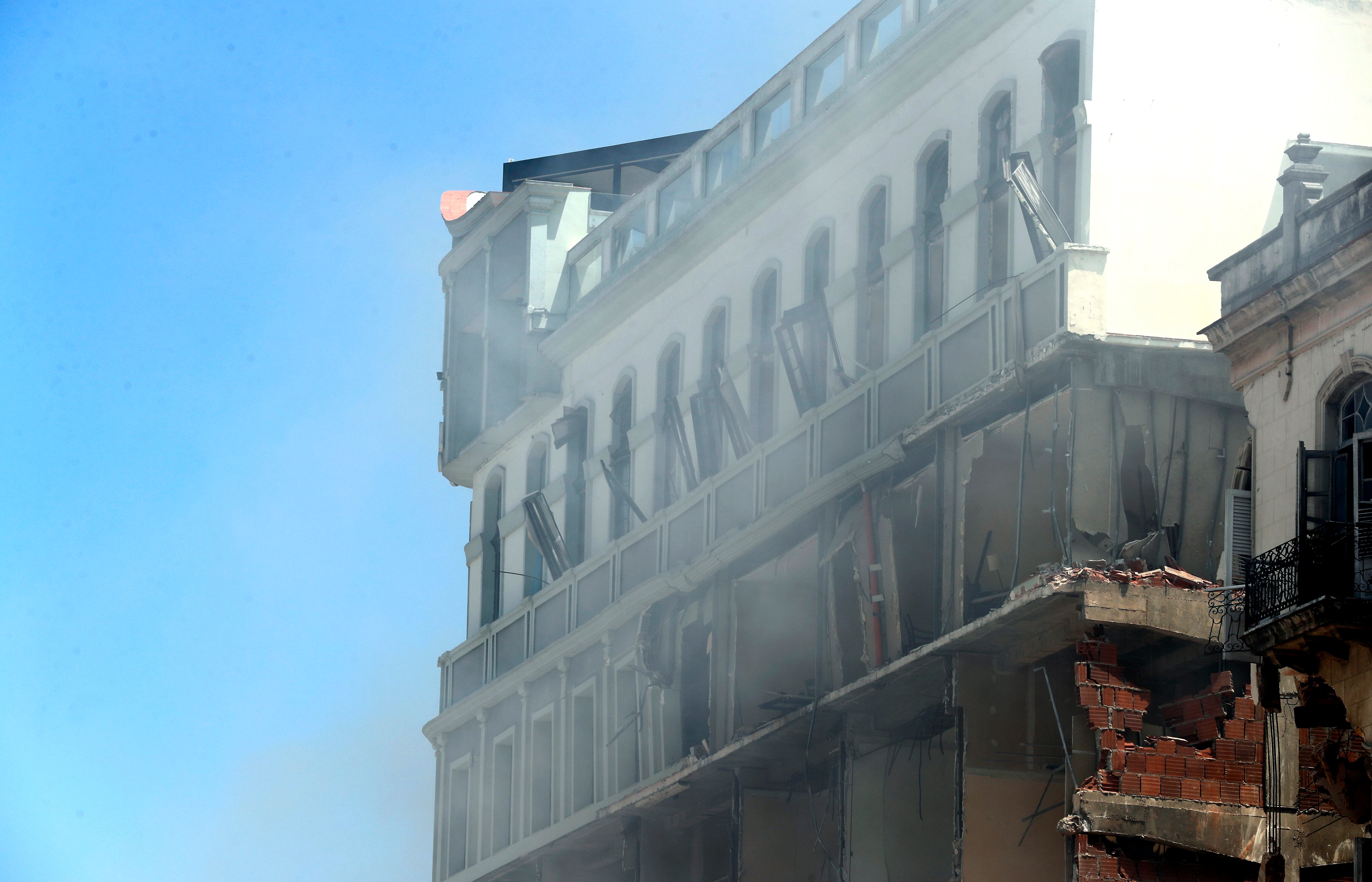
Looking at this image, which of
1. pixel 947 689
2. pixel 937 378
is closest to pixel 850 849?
pixel 947 689

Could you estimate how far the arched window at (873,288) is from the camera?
33.3m

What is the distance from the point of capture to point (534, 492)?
44344 mm

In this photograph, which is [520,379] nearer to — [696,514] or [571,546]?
[571,546]

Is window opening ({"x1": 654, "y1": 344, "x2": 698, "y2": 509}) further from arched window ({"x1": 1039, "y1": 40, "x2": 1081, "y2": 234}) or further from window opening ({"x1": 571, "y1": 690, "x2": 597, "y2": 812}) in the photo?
arched window ({"x1": 1039, "y1": 40, "x2": 1081, "y2": 234})

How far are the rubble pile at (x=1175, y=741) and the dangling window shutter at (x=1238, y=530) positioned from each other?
1.03m

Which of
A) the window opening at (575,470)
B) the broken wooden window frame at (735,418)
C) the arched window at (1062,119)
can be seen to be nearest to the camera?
the arched window at (1062,119)

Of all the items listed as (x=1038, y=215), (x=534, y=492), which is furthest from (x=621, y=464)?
(x=1038, y=215)

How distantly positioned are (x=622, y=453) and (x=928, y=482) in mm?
10971

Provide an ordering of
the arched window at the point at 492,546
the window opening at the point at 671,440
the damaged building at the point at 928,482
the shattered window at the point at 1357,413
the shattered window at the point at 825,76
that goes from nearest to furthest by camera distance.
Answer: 1. the shattered window at the point at 1357,413
2. the damaged building at the point at 928,482
3. the shattered window at the point at 825,76
4. the window opening at the point at 671,440
5. the arched window at the point at 492,546

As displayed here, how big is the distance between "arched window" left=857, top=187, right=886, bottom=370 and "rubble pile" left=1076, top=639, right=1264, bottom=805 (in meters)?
7.47

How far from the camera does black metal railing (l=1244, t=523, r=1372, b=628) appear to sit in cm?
2264

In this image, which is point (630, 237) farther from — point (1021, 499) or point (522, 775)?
point (1021, 499)

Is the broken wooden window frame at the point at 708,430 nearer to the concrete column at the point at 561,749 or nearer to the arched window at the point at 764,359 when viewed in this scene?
the arched window at the point at 764,359

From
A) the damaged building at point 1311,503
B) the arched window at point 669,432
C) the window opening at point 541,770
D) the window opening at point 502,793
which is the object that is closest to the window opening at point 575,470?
the window opening at point 541,770
